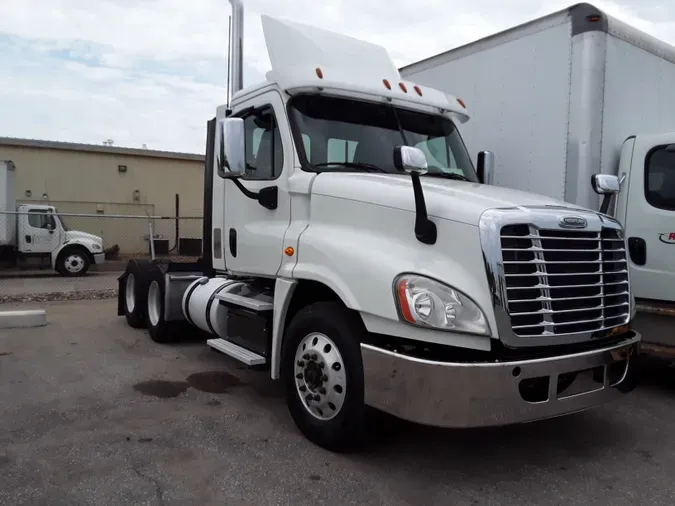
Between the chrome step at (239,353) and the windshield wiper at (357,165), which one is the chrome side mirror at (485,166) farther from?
the chrome step at (239,353)

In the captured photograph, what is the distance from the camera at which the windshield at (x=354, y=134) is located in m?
4.87

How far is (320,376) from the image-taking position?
4.20 m

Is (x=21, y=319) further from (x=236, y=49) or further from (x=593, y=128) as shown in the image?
(x=593, y=128)

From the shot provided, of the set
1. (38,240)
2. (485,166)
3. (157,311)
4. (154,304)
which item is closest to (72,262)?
(38,240)

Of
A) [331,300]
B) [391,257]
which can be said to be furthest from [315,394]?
[391,257]

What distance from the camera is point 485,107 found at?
668 cm

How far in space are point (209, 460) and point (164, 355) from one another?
11.2 feet

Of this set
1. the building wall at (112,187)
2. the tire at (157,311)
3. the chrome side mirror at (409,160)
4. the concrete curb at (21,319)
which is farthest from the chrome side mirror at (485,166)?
the building wall at (112,187)

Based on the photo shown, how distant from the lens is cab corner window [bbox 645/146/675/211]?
586 cm

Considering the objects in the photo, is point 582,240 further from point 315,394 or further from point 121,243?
point 121,243

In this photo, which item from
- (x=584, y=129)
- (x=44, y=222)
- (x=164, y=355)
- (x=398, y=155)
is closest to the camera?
(x=398, y=155)

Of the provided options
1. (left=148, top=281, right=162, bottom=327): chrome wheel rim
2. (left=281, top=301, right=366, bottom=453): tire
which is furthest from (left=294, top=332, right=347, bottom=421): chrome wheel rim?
(left=148, top=281, right=162, bottom=327): chrome wheel rim

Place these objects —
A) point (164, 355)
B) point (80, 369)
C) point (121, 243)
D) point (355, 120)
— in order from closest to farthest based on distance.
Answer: point (355, 120) < point (80, 369) < point (164, 355) < point (121, 243)

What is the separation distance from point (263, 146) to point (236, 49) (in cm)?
200
